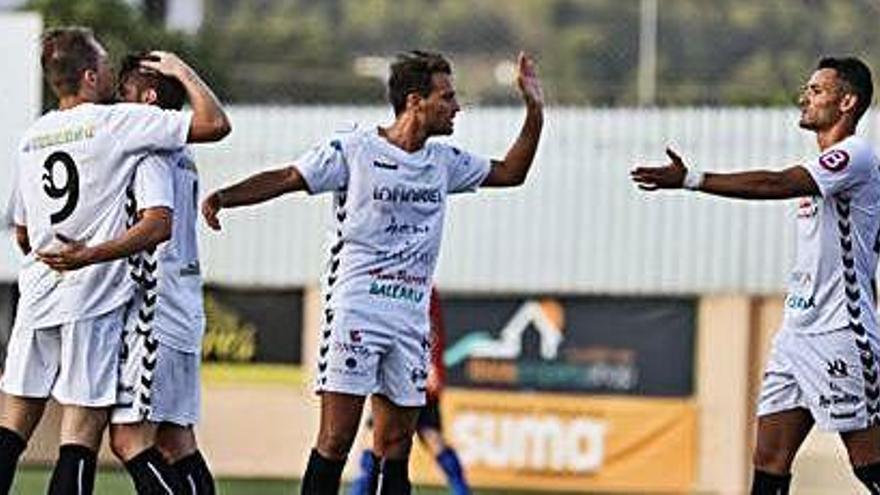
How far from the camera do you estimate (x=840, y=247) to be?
13109 millimetres

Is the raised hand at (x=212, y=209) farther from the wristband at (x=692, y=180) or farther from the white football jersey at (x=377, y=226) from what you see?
the wristband at (x=692, y=180)

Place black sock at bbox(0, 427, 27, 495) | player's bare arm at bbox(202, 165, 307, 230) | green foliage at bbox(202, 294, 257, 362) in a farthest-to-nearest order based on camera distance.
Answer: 1. green foliage at bbox(202, 294, 257, 362)
2. player's bare arm at bbox(202, 165, 307, 230)
3. black sock at bbox(0, 427, 27, 495)

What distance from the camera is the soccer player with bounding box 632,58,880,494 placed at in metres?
13.1

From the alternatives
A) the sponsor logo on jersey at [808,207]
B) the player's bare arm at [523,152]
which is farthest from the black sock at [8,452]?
the sponsor logo on jersey at [808,207]

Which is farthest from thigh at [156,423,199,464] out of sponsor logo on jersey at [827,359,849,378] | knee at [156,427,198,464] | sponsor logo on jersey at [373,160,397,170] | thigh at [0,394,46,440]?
sponsor logo on jersey at [827,359,849,378]

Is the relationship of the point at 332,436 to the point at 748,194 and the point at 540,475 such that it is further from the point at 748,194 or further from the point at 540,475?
the point at 540,475

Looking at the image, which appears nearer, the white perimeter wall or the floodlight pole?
the white perimeter wall

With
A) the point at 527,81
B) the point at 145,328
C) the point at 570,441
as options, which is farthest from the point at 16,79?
the point at 145,328

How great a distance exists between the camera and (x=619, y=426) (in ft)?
84.7

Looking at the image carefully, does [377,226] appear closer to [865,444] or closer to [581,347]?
[865,444]

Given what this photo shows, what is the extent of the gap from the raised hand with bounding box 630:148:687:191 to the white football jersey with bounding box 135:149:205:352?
6.65 ft

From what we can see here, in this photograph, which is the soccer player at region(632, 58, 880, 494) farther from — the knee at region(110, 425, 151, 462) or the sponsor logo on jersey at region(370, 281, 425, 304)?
the knee at region(110, 425, 151, 462)

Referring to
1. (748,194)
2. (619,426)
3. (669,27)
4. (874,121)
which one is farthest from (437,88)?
(669,27)

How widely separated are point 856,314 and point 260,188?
9.25ft
